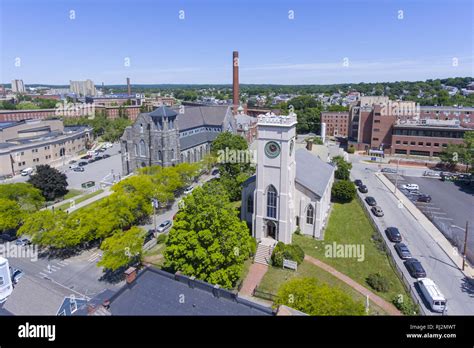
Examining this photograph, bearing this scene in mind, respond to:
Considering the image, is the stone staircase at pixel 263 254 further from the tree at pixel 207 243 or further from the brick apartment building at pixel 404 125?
the brick apartment building at pixel 404 125

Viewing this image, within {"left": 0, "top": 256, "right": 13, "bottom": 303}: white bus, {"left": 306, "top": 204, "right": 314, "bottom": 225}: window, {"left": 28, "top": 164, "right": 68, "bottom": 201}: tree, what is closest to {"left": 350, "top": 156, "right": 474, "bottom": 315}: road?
{"left": 306, "top": 204, "right": 314, "bottom": 225}: window

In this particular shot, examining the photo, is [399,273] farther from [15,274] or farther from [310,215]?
[15,274]

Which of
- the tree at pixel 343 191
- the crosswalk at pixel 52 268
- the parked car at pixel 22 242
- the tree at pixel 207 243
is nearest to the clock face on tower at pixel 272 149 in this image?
the tree at pixel 207 243

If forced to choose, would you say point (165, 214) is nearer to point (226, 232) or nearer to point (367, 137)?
point (226, 232)

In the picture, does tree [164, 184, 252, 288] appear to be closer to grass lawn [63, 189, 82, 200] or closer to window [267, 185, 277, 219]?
window [267, 185, 277, 219]

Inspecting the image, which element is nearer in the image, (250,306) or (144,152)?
(250,306)
